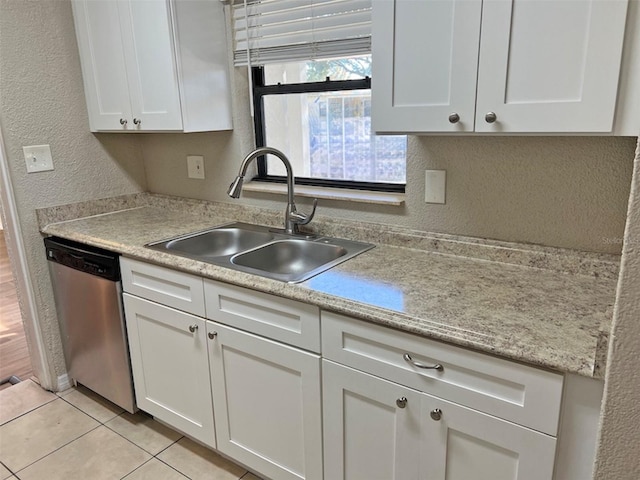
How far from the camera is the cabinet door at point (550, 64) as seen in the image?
1.10 m

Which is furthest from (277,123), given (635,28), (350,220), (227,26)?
(635,28)

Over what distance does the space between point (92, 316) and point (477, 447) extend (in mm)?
1761

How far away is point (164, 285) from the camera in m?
1.87

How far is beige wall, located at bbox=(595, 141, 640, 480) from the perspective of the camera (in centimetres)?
73

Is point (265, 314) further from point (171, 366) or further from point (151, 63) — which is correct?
point (151, 63)

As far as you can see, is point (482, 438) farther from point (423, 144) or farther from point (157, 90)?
point (157, 90)

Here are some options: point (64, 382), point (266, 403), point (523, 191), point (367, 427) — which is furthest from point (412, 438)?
point (64, 382)

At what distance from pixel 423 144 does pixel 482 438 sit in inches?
39.5

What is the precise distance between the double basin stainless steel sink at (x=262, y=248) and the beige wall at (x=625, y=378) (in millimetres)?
964

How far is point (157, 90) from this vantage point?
6.84ft

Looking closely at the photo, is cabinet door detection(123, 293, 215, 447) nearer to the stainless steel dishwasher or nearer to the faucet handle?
the stainless steel dishwasher

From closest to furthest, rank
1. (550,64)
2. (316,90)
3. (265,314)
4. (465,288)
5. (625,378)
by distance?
(625,378) < (550,64) < (465,288) < (265,314) < (316,90)

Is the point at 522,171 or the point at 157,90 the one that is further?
the point at 157,90

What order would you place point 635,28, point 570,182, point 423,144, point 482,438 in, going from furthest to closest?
point 423,144 < point 570,182 < point 482,438 < point 635,28
